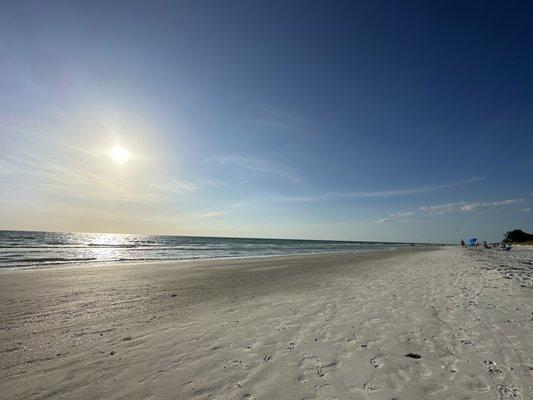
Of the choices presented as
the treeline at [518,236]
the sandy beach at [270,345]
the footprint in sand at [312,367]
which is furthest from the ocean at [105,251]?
the treeline at [518,236]

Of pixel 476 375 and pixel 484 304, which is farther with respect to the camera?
pixel 484 304

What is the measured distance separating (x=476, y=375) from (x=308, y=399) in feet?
9.63

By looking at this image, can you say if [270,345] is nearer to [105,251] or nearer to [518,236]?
[105,251]

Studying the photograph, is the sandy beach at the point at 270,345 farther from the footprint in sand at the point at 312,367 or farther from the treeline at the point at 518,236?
the treeline at the point at 518,236

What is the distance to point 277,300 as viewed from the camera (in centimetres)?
1064

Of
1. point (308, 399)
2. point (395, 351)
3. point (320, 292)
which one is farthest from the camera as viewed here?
point (320, 292)

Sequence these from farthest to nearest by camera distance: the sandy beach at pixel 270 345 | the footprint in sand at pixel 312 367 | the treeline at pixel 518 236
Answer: the treeline at pixel 518 236 → the footprint in sand at pixel 312 367 → the sandy beach at pixel 270 345

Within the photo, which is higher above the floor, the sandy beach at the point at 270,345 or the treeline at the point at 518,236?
the treeline at the point at 518,236

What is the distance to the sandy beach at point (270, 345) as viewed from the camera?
4.48 m

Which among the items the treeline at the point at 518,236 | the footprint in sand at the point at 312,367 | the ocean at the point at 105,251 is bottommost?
the footprint in sand at the point at 312,367

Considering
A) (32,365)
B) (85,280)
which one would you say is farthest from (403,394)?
(85,280)

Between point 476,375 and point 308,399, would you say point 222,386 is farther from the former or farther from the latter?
point 476,375

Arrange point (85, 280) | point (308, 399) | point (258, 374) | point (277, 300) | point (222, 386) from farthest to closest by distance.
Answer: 1. point (85, 280)
2. point (277, 300)
3. point (258, 374)
4. point (222, 386)
5. point (308, 399)

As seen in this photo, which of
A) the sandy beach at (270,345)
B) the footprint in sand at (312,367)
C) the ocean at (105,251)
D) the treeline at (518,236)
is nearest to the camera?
the sandy beach at (270,345)
